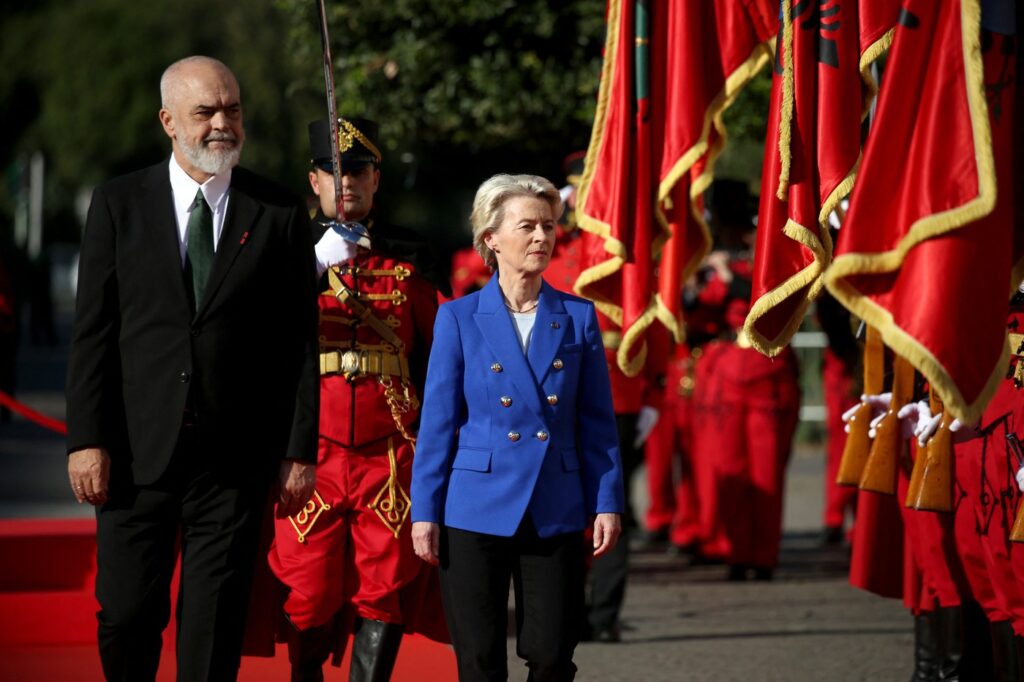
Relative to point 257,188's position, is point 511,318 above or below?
below

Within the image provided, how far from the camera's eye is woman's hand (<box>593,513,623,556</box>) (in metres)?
5.29

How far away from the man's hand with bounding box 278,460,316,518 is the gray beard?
2.92 feet

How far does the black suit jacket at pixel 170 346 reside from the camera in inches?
Answer: 203

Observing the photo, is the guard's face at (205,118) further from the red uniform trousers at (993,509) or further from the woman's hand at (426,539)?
the red uniform trousers at (993,509)

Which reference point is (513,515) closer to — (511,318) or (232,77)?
(511,318)

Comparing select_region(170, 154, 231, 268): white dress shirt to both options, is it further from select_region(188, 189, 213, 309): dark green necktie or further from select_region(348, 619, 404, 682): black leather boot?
select_region(348, 619, 404, 682): black leather boot

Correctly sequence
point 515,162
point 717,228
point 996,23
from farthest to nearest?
point 515,162 < point 717,228 < point 996,23

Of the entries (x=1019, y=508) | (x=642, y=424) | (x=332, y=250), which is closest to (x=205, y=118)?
(x=332, y=250)

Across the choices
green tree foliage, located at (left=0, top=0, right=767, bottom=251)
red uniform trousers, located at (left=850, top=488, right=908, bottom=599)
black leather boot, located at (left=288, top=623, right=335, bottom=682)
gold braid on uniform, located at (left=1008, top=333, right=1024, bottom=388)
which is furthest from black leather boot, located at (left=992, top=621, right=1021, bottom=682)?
green tree foliage, located at (left=0, top=0, right=767, bottom=251)

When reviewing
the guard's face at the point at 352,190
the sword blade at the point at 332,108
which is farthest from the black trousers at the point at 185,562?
the guard's face at the point at 352,190

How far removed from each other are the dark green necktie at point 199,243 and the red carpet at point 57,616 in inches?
95.7

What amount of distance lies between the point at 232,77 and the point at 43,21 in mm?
50145

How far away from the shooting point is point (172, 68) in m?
5.36

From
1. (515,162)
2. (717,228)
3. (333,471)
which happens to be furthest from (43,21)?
(333,471)
